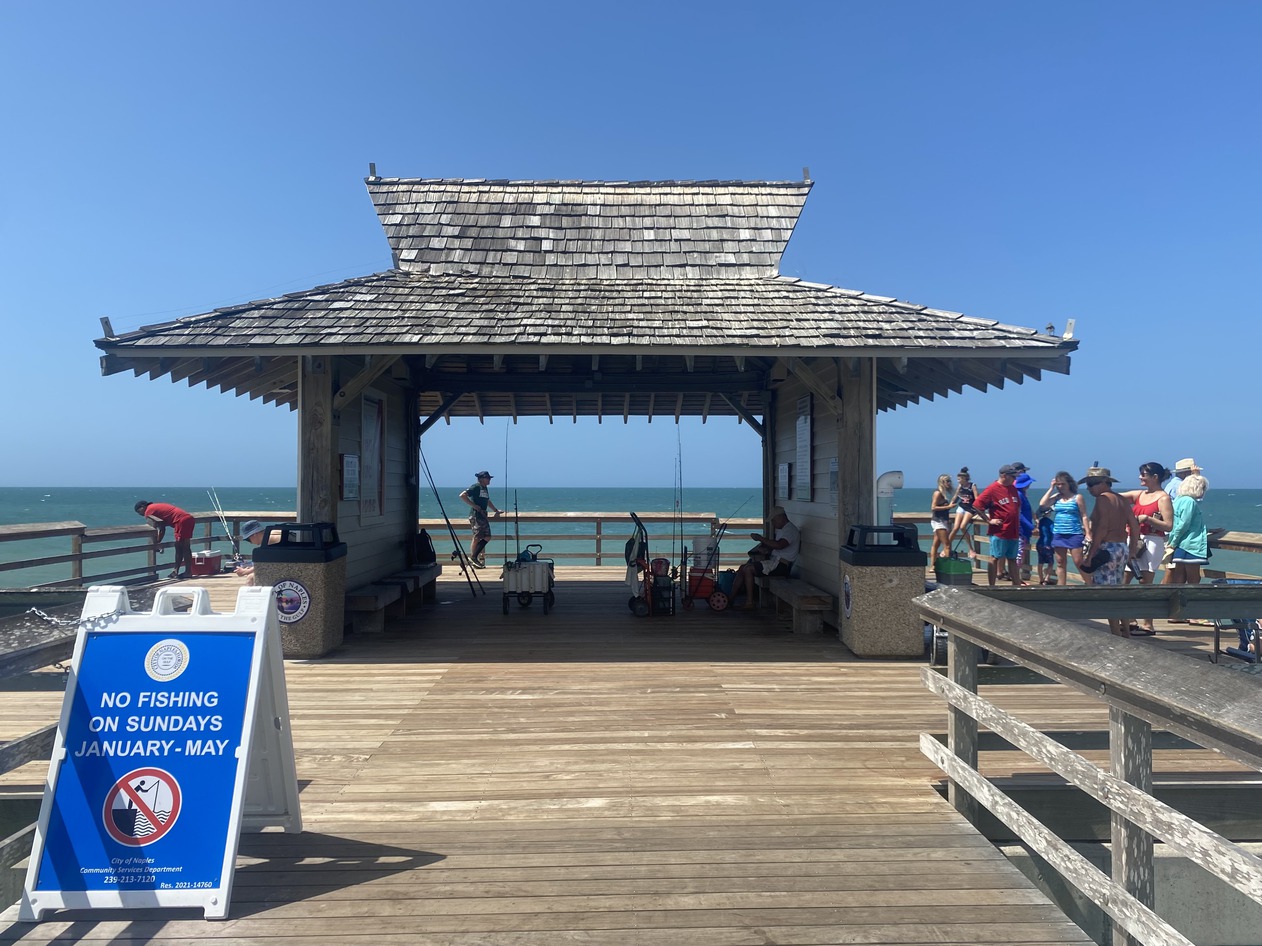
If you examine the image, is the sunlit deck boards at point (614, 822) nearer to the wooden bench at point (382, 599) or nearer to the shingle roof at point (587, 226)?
the wooden bench at point (382, 599)

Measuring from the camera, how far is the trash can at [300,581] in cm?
639

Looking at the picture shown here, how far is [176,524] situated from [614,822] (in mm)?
10436

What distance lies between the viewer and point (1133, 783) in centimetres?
229

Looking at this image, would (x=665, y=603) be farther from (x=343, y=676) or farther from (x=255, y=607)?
(x=255, y=607)

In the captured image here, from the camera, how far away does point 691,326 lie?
673 cm

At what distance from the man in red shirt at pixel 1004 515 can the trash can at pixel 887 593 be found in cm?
310

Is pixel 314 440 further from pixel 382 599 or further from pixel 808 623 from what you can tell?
pixel 808 623

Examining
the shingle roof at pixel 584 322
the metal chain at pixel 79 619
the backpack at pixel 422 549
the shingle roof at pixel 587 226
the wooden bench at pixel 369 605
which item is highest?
the shingle roof at pixel 587 226

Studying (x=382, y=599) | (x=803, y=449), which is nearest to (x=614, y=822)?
(x=382, y=599)

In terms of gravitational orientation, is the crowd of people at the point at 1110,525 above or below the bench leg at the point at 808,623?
above

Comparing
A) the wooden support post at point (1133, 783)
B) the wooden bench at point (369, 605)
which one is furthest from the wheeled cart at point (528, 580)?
the wooden support post at point (1133, 783)

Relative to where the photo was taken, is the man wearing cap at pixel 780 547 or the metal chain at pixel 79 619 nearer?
the metal chain at pixel 79 619

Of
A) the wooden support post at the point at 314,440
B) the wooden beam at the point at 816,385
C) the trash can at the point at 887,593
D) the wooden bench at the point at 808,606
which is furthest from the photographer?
the wooden bench at the point at 808,606

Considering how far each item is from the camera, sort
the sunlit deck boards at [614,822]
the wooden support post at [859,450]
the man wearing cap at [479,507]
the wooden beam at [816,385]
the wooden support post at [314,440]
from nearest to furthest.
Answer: the sunlit deck boards at [614,822] < the wooden support post at [314,440] < the wooden support post at [859,450] < the wooden beam at [816,385] < the man wearing cap at [479,507]
